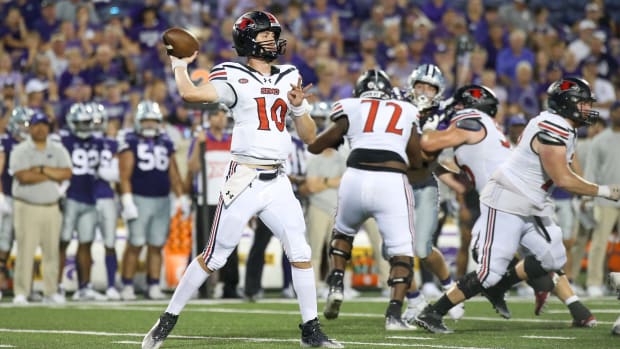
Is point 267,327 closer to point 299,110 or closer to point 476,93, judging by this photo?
point 299,110

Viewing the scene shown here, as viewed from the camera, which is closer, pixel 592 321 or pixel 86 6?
pixel 592 321

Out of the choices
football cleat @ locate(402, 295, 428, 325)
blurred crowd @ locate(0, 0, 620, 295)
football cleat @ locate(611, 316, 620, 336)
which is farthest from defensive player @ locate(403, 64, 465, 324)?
blurred crowd @ locate(0, 0, 620, 295)

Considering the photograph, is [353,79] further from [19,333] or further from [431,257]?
[19,333]

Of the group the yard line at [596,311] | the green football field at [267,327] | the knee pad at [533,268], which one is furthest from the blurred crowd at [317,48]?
the knee pad at [533,268]

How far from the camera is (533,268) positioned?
28.9 ft

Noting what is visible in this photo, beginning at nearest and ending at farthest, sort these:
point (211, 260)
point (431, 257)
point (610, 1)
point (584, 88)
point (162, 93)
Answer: point (211, 260) < point (584, 88) < point (431, 257) < point (162, 93) < point (610, 1)

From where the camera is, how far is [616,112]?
1291 cm

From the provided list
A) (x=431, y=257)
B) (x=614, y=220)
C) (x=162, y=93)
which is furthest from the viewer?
(x=162, y=93)

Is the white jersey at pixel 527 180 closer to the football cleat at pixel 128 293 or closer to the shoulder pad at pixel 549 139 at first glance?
the shoulder pad at pixel 549 139

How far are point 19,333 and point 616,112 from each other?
283 inches

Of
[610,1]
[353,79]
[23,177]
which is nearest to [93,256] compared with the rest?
[23,177]

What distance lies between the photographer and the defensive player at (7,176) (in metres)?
12.6

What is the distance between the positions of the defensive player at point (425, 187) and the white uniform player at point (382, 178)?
71cm

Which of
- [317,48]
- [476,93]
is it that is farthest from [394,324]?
[317,48]
